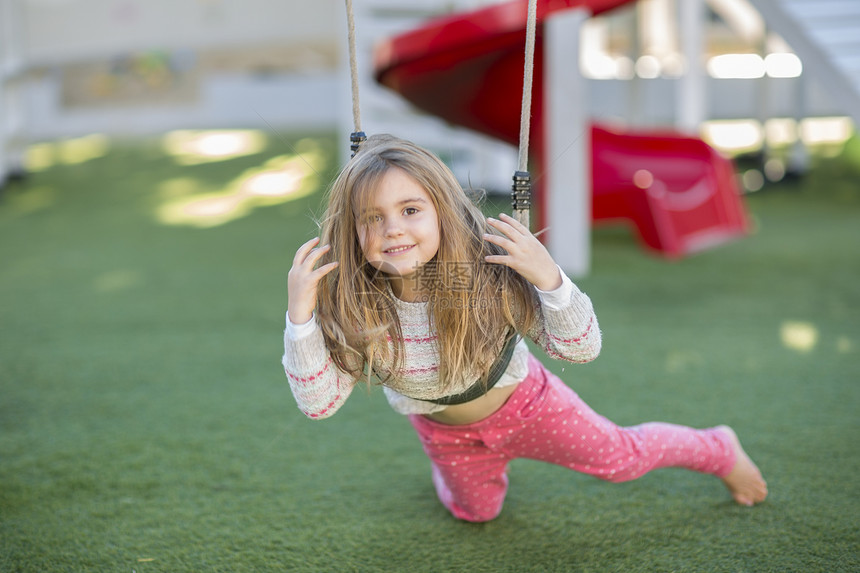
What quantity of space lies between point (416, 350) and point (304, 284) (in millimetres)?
187

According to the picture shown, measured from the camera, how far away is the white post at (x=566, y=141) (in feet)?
9.09

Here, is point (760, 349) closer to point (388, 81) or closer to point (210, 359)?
point (210, 359)

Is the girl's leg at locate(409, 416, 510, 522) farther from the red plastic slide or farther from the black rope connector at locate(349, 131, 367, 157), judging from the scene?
the red plastic slide

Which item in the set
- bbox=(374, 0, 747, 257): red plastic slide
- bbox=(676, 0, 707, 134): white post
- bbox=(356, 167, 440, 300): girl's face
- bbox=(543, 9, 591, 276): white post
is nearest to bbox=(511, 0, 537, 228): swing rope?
bbox=(356, 167, 440, 300): girl's face

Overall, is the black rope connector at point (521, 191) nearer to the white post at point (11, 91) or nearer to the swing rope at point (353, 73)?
the swing rope at point (353, 73)

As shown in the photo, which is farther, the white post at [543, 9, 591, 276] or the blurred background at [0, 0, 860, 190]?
the blurred background at [0, 0, 860, 190]

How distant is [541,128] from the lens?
3045mm

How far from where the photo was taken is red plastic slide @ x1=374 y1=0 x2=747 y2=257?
→ 8.70ft

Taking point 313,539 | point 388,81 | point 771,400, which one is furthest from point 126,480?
point 388,81

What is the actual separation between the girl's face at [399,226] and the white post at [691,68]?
3944mm

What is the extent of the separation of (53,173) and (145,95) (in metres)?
3.88

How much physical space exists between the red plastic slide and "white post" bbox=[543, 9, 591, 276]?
51 millimetres

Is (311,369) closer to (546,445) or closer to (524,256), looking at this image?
(524,256)

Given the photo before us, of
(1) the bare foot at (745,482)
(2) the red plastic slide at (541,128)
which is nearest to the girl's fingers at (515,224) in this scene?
(1) the bare foot at (745,482)
